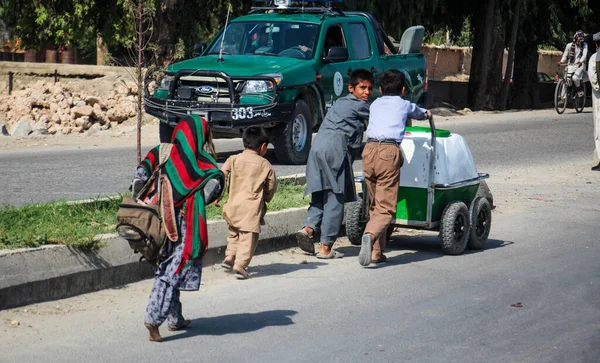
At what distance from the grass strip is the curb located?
0.39 feet

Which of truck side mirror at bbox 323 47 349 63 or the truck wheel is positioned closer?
the truck wheel

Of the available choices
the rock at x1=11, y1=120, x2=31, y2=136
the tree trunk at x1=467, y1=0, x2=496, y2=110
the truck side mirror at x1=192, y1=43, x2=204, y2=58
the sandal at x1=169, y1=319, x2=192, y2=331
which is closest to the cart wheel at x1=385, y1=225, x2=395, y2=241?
the sandal at x1=169, y1=319, x2=192, y2=331

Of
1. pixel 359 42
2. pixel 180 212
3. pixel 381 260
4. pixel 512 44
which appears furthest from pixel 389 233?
pixel 512 44

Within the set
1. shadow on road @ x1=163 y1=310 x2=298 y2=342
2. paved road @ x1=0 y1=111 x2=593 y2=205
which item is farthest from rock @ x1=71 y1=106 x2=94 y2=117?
shadow on road @ x1=163 y1=310 x2=298 y2=342

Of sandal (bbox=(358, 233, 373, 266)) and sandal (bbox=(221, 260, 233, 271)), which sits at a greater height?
sandal (bbox=(358, 233, 373, 266))

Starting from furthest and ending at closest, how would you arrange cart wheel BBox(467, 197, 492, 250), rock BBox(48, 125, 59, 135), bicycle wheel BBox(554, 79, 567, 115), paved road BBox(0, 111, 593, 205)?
bicycle wheel BBox(554, 79, 567, 115) → rock BBox(48, 125, 59, 135) → paved road BBox(0, 111, 593, 205) → cart wheel BBox(467, 197, 492, 250)

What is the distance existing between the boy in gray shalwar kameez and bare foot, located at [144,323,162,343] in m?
2.76

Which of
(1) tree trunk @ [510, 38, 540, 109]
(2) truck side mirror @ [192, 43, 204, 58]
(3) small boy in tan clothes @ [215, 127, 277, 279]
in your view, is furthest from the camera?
(1) tree trunk @ [510, 38, 540, 109]

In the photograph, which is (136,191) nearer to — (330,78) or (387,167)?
(387,167)

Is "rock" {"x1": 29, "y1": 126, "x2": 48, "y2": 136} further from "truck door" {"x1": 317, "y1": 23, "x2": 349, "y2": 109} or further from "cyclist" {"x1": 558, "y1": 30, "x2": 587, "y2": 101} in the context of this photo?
"cyclist" {"x1": 558, "y1": 30, "x2": 587, "y2": 101}

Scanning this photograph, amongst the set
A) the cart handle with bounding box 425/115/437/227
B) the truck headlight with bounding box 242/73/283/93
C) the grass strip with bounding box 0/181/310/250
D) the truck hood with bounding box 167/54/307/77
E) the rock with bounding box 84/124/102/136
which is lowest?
the rock with bounding box 84/124/102/136

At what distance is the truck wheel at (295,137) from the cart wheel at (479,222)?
5145mm

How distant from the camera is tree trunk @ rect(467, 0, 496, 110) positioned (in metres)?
28.7

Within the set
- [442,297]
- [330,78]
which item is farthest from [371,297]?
[330,78]
